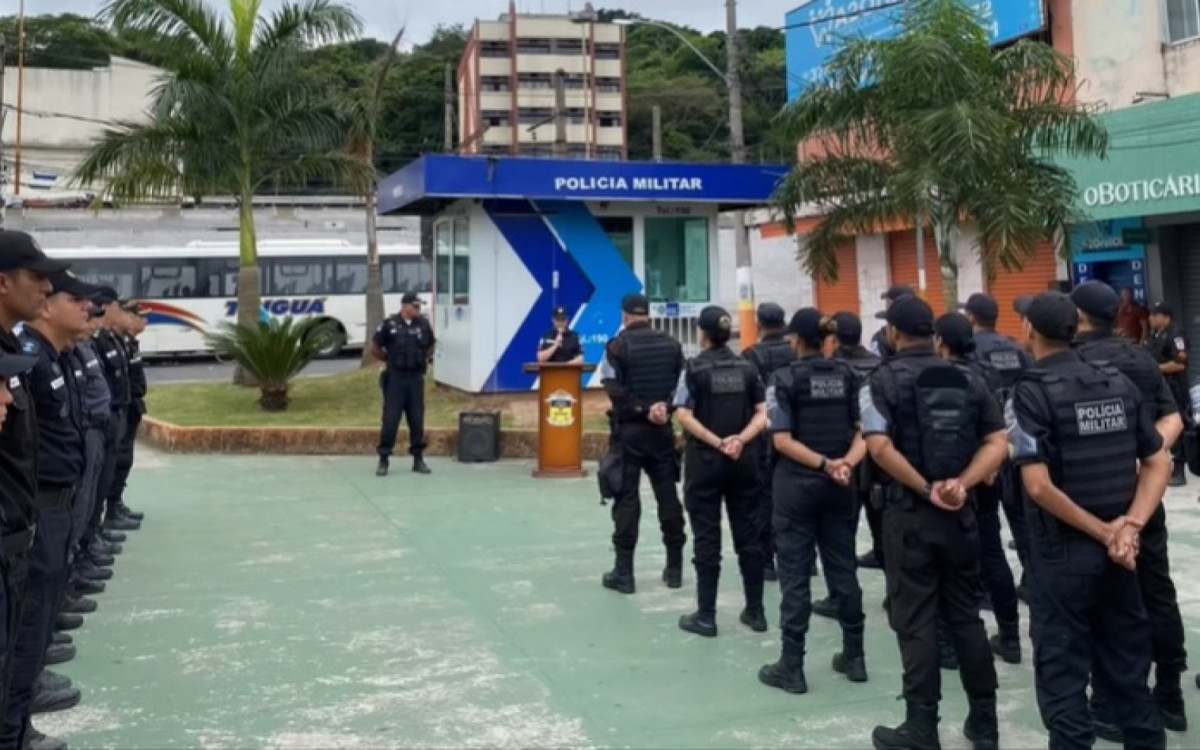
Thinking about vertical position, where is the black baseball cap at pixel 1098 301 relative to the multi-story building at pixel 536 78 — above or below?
below

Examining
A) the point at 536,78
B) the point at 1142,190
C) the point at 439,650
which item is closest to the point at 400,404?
the point at 439,650

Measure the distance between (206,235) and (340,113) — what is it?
15077 millimetres

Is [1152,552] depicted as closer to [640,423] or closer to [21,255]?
[640,423]

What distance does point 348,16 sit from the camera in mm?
15727

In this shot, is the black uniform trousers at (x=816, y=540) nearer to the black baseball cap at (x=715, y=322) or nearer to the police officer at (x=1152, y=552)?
the black baseball cap at (x=715, y=322)

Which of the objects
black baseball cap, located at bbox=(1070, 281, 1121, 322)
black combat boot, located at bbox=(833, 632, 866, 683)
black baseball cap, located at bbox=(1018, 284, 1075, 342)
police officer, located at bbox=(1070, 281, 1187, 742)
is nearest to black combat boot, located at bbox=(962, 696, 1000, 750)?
police officer, located at bbox=(1070, 281, 1187, 742)

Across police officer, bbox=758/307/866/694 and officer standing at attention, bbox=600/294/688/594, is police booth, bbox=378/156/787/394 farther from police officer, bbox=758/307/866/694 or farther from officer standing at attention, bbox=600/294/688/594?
police officer, bbox=758/307/866/694

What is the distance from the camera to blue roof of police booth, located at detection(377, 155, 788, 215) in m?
12.9

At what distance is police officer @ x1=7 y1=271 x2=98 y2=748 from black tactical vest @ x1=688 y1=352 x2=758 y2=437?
299 centimetres

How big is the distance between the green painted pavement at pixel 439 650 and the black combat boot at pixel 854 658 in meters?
0.07

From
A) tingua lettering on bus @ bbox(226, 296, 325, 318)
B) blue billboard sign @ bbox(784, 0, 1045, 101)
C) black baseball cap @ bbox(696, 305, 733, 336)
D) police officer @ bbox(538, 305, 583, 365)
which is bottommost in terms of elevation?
black baseball cap @ bbox(696, 305, 733, 336)

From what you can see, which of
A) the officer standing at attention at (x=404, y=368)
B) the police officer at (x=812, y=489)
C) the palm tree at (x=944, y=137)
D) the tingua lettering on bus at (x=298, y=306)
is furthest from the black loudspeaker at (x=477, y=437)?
the tingua lettering on bus at (x=298, y=306)

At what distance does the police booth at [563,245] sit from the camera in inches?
534

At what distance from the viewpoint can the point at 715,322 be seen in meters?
→ 5.64
